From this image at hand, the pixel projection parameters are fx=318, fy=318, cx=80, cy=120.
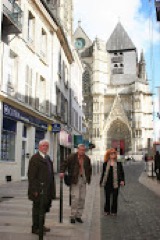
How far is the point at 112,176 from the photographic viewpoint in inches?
293

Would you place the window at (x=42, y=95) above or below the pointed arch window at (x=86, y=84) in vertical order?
below

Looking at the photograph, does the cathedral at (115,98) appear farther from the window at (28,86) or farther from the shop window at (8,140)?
the shop window at (8,140)

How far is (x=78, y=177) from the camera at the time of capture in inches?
257

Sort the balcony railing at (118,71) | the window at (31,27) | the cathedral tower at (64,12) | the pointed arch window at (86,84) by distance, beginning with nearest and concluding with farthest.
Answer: the window at (31,27), the cathedral tower at (64,12), the pointed arch window at (86,84), the balcony railing at (118,71)

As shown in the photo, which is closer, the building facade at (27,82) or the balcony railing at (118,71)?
the building facade at (27,82)

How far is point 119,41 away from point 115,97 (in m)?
17.8

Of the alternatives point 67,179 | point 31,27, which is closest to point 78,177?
point 67,179

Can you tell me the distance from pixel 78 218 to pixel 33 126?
1120cm

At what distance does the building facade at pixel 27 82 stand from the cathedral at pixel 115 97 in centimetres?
4014

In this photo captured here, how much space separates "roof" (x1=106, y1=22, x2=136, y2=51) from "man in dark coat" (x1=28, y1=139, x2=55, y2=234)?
243ft

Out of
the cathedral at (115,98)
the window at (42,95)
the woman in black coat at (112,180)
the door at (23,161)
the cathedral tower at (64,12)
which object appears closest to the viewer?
the woman in black coat at (112,180)

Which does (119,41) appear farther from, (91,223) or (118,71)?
(91,223)

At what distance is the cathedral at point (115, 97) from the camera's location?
6425 centimetres

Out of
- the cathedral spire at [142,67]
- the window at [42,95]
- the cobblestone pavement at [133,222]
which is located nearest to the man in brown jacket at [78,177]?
the cobblestone pavement at [133,222]
